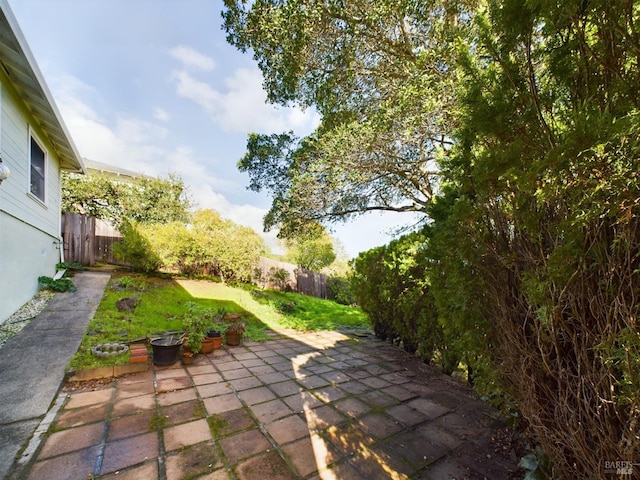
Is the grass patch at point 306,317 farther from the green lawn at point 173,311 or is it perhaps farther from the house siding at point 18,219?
the house siding at point 18,219

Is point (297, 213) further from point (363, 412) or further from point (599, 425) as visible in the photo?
point (599, 425)

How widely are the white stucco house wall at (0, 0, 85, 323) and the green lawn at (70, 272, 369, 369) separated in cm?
127

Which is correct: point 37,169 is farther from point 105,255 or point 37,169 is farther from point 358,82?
point 358,82

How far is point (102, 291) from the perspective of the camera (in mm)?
5723

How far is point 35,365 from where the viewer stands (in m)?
2.90

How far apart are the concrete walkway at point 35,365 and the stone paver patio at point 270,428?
0.56 feet

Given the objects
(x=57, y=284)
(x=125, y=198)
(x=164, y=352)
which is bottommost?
(x=164, y=352)

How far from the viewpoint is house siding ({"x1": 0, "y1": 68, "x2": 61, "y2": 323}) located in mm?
3920

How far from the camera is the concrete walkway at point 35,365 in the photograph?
1.93 m

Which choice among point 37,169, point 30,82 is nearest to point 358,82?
point 30,82

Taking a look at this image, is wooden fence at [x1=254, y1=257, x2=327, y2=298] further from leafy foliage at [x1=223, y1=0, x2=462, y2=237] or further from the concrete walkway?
the concrete walkway

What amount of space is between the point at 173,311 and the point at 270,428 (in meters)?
4.41

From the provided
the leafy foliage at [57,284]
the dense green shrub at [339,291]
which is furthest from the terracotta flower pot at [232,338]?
the dense green shrub at [339,291]

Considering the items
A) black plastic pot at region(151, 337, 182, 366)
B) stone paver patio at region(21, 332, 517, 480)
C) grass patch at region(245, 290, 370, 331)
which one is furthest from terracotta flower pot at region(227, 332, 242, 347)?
grass patch at region(245, 290, 370, 331)
